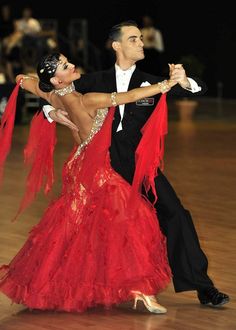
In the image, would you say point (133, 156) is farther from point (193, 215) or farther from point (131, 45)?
point (193, 215)

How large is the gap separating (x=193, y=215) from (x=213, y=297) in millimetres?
3027

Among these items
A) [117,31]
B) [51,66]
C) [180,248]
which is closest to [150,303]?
[180,248]

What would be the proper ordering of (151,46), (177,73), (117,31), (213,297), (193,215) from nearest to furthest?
(177,73) < (213,297) < (117,31) < (193,215) < (151,46)

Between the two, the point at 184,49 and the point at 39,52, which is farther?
the point at 184,49

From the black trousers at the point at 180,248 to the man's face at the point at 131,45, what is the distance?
0.66 meters

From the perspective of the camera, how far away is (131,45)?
5746 mm

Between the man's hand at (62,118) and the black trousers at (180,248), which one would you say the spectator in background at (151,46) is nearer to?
the man's hand at (62,118)

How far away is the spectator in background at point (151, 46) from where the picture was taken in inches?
803

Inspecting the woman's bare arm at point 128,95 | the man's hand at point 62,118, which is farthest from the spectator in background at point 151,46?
the woman's bare arm at point 128,95

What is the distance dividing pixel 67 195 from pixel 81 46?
1546cm

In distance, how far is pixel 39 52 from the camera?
1897 cm

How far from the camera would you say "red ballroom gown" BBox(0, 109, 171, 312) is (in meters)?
5.55

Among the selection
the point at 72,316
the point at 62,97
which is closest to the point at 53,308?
the point at 72,316

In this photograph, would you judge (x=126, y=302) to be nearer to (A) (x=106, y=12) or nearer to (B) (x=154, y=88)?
(B) (x=154, y=88)
